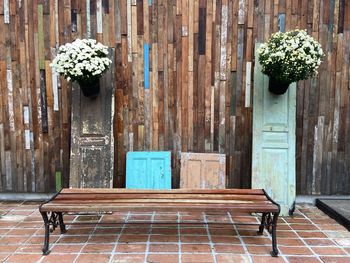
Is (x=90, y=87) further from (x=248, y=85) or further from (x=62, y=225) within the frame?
(x=248, y=85)

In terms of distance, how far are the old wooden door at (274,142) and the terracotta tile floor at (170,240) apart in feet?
1.12

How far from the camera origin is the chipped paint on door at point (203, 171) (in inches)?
158

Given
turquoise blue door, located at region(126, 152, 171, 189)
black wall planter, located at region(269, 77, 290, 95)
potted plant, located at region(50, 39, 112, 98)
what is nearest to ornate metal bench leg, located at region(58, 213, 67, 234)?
turquoise blue door, located at region(126, 152, 171, 189)

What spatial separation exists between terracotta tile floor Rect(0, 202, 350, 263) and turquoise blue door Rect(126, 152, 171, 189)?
0.38 m

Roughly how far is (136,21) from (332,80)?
2.41 metres

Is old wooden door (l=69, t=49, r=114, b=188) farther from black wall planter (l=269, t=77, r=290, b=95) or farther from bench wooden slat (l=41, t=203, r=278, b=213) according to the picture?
black wall planter (l=269, t=77, r=290, b=95)

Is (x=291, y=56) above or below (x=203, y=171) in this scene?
above

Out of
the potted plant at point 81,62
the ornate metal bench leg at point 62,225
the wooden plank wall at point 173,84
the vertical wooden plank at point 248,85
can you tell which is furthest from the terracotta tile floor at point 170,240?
the potted plant at point 81,62

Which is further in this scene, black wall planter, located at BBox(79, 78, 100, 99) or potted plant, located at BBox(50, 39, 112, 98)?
black wall planter, located at BBox(79, 78, 100, 99)

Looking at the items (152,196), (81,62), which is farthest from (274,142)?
(81,62)

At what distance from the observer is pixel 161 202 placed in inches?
111

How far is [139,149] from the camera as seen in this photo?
4137 mm

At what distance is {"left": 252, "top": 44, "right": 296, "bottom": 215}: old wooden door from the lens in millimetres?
3727

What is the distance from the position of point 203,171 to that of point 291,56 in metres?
1.62
